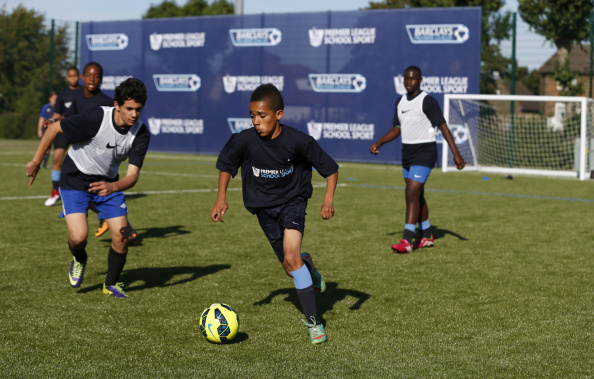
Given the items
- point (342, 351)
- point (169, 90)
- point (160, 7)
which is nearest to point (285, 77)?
point (169, 90)

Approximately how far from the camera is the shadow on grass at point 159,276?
669 centimetres

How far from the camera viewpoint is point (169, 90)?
87.8ft

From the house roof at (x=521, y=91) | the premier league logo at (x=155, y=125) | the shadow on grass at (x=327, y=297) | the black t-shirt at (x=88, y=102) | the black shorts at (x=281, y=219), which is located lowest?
the shadow on grass at (x=327, y=297)

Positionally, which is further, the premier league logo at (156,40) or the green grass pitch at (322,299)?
the premier league logo at (156,40)

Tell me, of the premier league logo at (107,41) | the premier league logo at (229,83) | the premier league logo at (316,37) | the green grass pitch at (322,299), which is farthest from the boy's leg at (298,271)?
the premier league logo at (107,41)

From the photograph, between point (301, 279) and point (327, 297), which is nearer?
point (301, 279)

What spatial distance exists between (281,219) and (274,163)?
409 mm

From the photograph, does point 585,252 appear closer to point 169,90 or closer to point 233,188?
point 233,188

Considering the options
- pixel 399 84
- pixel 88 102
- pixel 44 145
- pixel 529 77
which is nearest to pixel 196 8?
pixel 399 84

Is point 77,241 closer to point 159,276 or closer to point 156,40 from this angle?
point 159,276

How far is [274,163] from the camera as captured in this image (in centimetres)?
529

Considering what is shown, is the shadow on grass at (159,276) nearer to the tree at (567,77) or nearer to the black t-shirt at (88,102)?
the black t-shirt at (88,102)

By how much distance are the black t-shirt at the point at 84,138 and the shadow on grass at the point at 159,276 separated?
37.7 inches

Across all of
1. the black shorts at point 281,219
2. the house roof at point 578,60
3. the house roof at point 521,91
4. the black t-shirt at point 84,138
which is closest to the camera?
the black shorts at point 281,219
